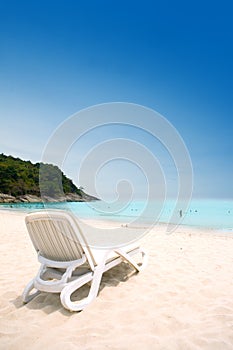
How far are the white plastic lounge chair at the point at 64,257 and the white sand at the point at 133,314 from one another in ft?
0.72

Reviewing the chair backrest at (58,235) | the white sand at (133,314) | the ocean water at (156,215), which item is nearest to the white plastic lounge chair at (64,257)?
the chair backrest at (58,235)

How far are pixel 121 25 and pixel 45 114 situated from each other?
5.67 metres

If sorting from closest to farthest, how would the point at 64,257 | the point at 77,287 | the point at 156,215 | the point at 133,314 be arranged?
the point at 133,314, the point at 77,287, the point at 64,257, the point at 156,215

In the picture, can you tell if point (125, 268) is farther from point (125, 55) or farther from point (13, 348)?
point (125, 55)

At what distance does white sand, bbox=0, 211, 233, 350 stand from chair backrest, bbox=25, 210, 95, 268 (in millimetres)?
564

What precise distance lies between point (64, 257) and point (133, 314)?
100cm

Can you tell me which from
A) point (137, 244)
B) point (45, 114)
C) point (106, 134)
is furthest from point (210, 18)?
point (137, 244)

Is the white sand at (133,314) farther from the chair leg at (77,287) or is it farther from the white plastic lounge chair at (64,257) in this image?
the white plastic lounge chair at (64,257)

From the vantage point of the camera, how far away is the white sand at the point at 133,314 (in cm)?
214

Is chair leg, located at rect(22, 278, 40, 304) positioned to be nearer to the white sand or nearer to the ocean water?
the white sand

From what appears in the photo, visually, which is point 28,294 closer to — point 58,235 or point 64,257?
point 64,257

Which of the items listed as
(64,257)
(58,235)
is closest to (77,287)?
(64,257)

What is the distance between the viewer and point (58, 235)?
9.41 ft

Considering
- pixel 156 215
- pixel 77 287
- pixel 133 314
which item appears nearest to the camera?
pixel 133 314
